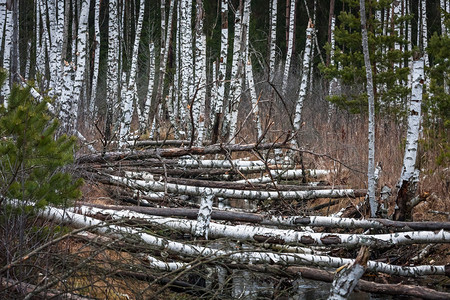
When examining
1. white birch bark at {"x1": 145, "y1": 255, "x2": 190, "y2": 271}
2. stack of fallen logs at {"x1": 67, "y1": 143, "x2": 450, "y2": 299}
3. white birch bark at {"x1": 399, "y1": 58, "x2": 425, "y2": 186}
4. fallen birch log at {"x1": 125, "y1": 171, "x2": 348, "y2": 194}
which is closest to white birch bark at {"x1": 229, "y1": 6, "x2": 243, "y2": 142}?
stack of fallen logs at {"x1": 67, "y1": 143, "x2": 450, "y2": 299}

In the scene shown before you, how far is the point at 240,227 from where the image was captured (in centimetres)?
527

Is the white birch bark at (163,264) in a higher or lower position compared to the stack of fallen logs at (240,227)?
lower

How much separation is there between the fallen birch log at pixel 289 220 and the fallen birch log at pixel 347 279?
2.15 meters

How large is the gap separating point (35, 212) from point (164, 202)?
2694 millimetres

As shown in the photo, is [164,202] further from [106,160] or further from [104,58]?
[104,58]

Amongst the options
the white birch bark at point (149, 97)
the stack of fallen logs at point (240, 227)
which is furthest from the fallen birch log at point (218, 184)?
the white birch bark at point (149, 97)

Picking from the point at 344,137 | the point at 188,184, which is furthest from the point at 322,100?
the point at 188,184

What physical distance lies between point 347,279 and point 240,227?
195 cm

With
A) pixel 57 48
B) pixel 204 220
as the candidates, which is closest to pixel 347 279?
pixel 204 220

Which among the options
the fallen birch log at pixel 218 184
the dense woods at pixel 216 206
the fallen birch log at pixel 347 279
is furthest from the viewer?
the fallen birch log at pixel 218 184

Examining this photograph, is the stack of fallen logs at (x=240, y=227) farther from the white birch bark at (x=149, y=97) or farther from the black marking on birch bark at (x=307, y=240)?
the white birch bark at (x=149, y=97)

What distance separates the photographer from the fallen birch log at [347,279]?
11.2 feet

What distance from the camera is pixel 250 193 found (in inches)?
270

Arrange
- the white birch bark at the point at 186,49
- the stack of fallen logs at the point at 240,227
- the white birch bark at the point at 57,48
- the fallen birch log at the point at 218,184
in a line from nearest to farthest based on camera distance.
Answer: the stack of fallen logs at the point at 240,227
the fallen birch log at the point at 218,184
the white birch bark at the point at 57,48
the white birch bark at the point at 186,49
